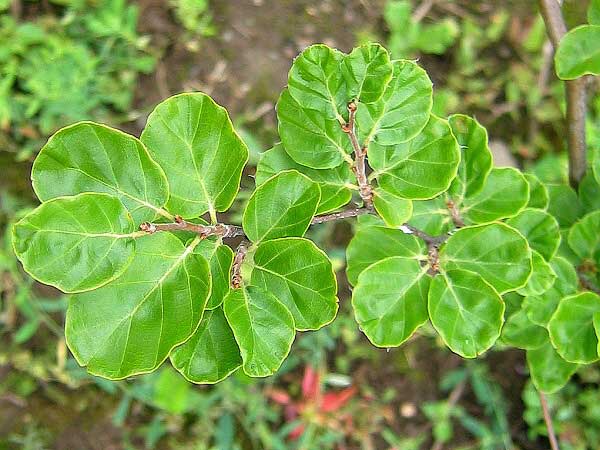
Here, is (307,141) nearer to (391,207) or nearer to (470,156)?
(391,207)

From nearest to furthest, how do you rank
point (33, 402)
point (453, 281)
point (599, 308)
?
point (453, 281) < point (599, 308) < point (33, 402)

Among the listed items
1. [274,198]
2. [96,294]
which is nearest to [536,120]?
[274,198]

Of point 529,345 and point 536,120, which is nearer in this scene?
point 529,345

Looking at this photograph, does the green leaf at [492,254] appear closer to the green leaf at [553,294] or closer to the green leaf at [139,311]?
the green leaf at [553,294]

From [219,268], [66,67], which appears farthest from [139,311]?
[66,67]

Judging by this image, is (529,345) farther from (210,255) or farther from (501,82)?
(501,82)

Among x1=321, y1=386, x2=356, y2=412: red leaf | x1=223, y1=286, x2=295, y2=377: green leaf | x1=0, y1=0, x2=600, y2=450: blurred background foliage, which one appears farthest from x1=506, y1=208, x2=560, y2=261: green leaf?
x1=321, y1=386, x2=356, y2=412: red leaf
